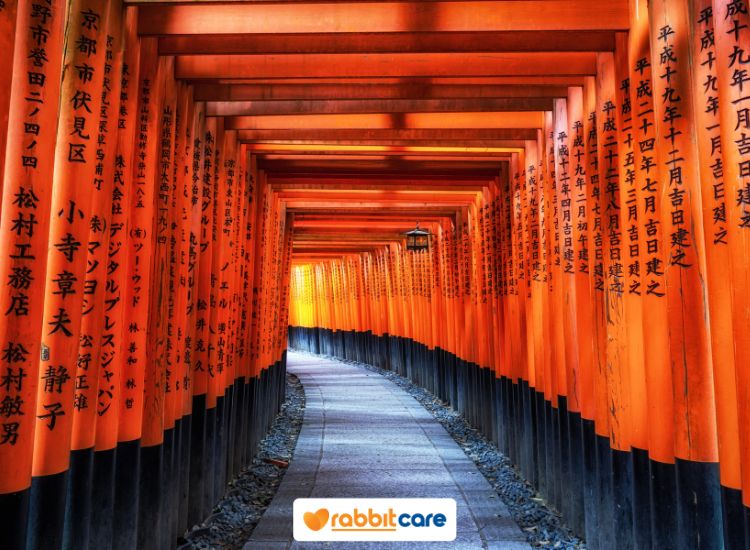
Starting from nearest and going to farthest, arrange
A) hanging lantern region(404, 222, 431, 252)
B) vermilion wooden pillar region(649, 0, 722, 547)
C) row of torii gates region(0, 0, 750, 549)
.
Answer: row of torii gates region(0, 0, 750, 549) < vermilion wooden pillar region(649, 0, 722, 547) < hanging lantern region(404, 222, 431, 252)

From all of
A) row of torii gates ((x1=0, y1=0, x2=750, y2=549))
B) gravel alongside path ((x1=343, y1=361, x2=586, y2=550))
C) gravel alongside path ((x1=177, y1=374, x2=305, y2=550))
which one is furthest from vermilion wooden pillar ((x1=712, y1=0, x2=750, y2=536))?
gravel alongside path ((x1=177, y1=374, x2=305, y2=550))

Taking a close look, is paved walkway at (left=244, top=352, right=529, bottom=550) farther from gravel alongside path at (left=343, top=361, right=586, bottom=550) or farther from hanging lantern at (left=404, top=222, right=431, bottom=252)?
hanging lantern at (left=404, top=222, right=431, bottom=252)

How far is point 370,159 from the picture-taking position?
7527 millimetres

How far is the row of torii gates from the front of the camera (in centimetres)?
251

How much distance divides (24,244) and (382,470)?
536 cm

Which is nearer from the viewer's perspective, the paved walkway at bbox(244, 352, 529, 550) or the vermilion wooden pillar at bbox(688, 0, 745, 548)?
the vermilion wooden pillar at bbox(688, 0, 745, 548)

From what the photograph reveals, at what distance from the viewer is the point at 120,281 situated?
3.50 metres

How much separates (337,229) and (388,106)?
8896 mm

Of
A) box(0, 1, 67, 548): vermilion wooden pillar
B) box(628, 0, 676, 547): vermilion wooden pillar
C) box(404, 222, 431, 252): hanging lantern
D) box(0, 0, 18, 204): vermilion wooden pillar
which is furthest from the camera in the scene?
box(404, 222, 431, 252): hanging lantern

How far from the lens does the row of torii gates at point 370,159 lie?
2.51m

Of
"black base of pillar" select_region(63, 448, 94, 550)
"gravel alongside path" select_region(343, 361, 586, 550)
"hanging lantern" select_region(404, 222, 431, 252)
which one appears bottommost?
"gravel alongside path" select_region(343, 361, 586, 550)

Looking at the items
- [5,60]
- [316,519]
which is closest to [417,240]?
[316,519]

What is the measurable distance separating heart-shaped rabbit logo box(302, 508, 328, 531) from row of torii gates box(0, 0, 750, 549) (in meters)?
0.98

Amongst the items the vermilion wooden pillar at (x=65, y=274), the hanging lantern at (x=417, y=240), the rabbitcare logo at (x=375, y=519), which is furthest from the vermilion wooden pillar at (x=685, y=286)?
the hanging lantern at (x=417, y=240)
